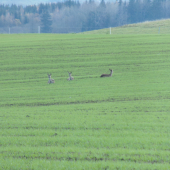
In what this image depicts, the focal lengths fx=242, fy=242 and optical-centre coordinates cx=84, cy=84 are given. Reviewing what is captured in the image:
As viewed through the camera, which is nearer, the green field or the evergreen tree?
the green field

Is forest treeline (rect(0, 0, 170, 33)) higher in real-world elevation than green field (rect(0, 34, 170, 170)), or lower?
lower

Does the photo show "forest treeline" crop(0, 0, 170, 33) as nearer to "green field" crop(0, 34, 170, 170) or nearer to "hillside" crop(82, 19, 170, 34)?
"hillside" crop(82, 19, 170, 34)

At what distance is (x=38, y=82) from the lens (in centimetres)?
2198

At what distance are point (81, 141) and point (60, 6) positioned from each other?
154 meters

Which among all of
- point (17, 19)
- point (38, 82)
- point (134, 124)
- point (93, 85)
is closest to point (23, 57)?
point (38, 82)

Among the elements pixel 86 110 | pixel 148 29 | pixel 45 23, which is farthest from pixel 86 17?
pixel 86 110

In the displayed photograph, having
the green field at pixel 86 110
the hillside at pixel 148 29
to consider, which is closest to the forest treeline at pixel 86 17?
the hillside at pixel 148 29

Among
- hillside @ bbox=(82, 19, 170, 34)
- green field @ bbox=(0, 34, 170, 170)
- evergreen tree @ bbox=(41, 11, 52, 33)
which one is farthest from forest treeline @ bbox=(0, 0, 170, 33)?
green field @ bbox=(0, 34, 170, 170)

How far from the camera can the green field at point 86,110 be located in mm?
6668

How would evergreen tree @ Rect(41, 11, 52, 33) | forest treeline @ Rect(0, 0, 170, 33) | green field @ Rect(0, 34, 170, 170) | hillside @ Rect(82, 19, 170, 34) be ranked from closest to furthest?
green field @ Rect(0, 34, 170, 170) → hillside @ Rect(82, 19, 170, 34) → evergreen tree @ Rect(41, 11, 52, 33) → forest treeline @ Rect(0, 0, 170, 33)

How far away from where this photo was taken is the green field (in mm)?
6668

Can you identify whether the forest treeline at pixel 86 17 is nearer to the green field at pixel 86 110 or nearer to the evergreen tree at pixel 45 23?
the evergreen tree at pixel 45 23

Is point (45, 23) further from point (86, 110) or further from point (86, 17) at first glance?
point (86, 110)

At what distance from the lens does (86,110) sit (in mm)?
12117
